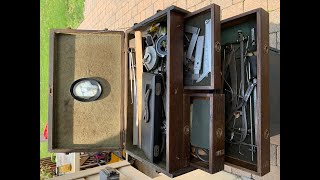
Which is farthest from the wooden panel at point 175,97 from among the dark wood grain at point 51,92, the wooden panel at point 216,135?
the dark wood grain at point 51,92

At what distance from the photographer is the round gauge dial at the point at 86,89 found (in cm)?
151

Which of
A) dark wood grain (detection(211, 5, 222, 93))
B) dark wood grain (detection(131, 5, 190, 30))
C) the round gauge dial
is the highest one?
dark wood grain (detection(131, 5, 190, 30))

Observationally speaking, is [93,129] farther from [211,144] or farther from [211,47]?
[211,47]

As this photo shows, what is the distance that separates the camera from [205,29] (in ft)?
3.67

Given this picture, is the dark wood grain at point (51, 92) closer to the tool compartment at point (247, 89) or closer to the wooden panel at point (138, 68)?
the wooden panel at point (138, 68)

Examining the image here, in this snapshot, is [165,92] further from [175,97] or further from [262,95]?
[262,95]

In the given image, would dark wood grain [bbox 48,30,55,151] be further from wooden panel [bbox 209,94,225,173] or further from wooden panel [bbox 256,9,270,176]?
wooden panel [bbox 256,9,270,176]

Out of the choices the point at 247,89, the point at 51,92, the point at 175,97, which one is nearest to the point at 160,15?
the point at 175,97

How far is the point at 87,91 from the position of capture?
1520mm

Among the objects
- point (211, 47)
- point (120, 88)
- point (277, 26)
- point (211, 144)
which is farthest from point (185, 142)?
point (277, 26)

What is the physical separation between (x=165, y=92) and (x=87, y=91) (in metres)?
0.56

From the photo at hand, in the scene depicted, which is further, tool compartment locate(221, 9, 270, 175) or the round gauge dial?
the round gauge dial

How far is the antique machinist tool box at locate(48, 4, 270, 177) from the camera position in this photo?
3.49 ft

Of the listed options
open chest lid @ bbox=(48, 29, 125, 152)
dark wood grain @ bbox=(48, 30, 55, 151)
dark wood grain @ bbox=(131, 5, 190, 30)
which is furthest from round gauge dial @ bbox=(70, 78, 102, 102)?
dark wood grain @ bbox=(131, 5, 190, 30)
